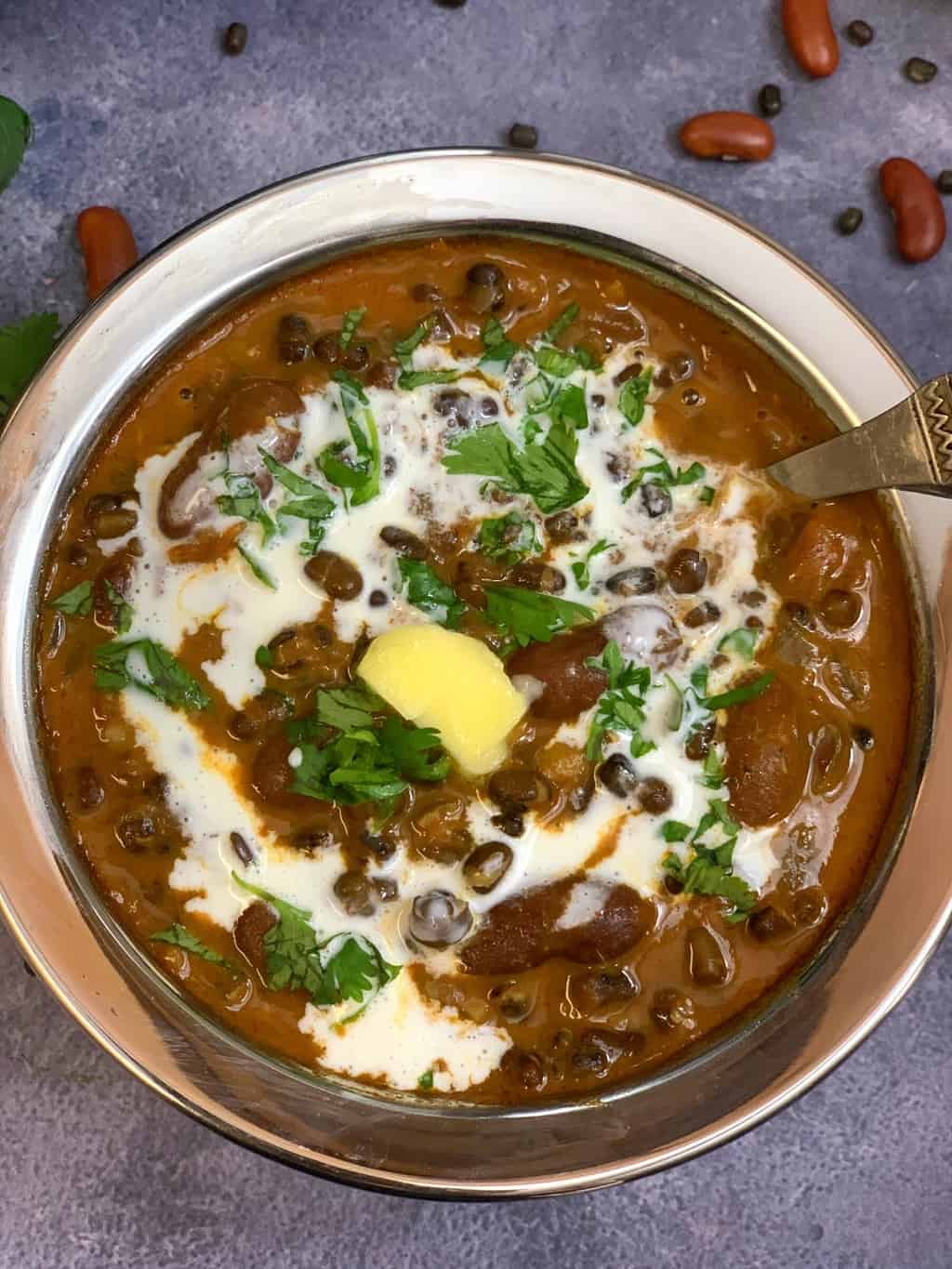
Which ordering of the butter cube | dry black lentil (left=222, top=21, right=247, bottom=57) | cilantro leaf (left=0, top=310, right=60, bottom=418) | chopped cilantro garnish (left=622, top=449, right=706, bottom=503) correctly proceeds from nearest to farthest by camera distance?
the butter cube → chopped cilantro garnish (left=622, top=449, right=706, bottom=503) → cilantro leaf (left=0, top=310, right=60, bottom=418) → dry black lentil (left=222, top=21, right=247, bottom=57)

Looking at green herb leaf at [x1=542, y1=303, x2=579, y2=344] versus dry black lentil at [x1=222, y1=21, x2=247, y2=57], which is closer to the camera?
green herb leaf at [x1=542, y1=303, x2=579, y2=344]

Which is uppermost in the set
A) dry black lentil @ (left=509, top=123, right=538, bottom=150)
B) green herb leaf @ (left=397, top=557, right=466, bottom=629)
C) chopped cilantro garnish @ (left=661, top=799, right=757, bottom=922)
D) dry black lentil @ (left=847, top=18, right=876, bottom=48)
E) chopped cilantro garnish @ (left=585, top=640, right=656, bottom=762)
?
dry black lentil @ (left=847, top=18, right=876, bottom=48)

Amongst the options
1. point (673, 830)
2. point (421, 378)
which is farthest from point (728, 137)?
point (673, 830)

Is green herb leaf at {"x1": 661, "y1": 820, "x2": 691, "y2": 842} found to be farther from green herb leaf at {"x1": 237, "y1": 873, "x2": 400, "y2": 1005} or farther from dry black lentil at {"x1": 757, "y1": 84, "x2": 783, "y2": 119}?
dry black lentil at {"x1": 757, "y1": 84, "x2": 783, "y2": 119}

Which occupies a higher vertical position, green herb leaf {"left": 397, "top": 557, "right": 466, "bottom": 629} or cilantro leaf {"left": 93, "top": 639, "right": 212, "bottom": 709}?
green herb leaf {"left": 397, "top": 557, "right": 466, "bottom": 629}

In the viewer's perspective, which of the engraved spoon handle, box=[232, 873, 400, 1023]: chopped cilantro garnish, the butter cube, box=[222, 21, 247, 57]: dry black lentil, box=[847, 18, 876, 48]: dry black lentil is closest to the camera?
the engraved spoon handle

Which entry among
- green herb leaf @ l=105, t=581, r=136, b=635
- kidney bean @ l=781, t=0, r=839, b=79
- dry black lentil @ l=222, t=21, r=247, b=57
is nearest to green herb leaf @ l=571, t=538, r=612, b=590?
green herb leaf @ l=105, t=581, r=136, b=635

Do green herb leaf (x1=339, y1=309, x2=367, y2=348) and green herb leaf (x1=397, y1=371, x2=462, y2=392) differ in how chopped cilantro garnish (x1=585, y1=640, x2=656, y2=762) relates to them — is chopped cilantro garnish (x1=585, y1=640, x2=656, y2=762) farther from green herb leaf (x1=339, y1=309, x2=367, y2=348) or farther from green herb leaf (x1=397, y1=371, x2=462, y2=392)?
green herb leaf (x1=339, y1=309, x2=367, y2=348)
